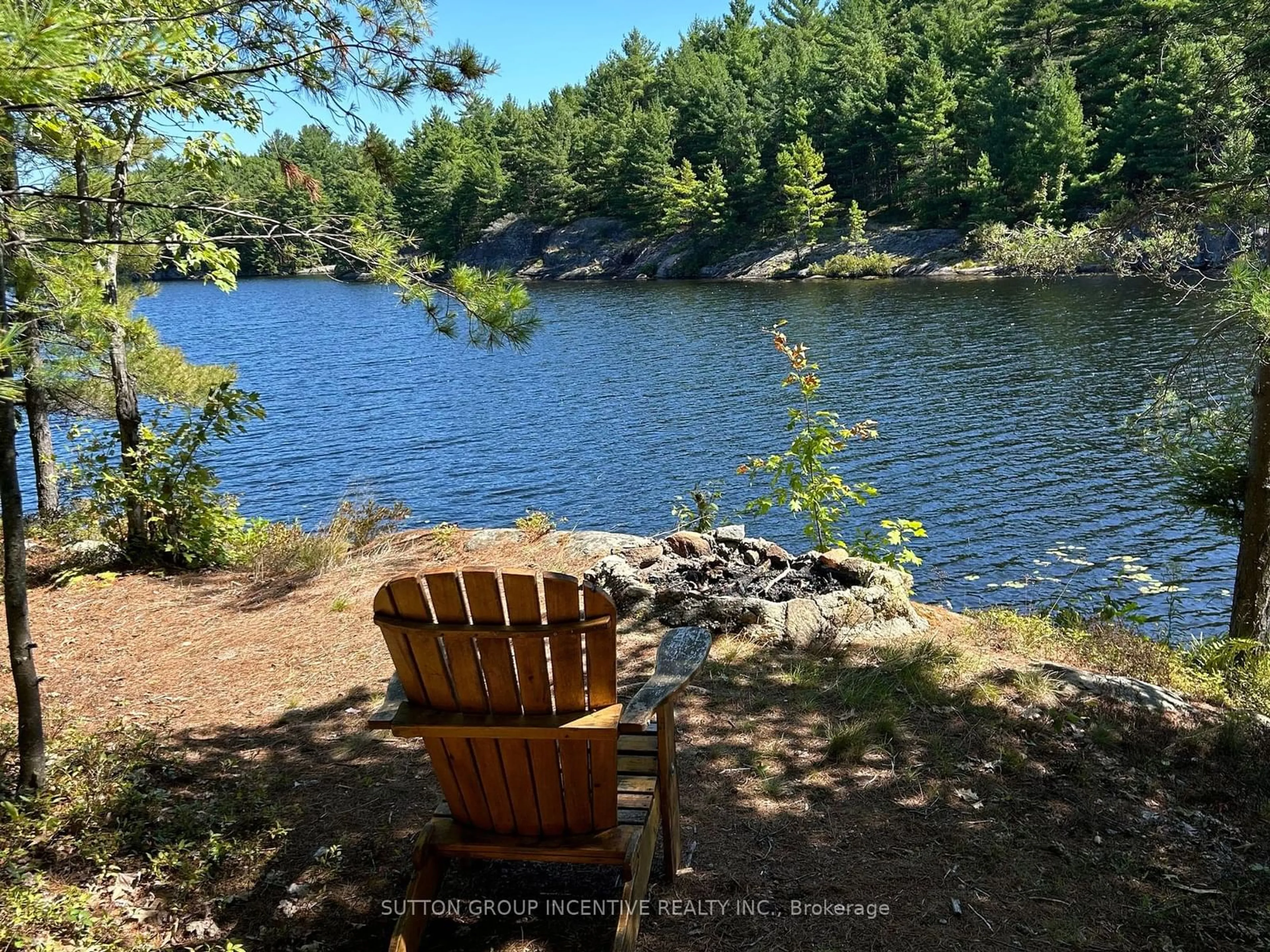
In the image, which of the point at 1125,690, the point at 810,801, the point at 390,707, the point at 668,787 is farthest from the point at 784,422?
the point at 390,707

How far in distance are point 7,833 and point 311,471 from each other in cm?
1573

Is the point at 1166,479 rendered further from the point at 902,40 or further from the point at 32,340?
the point at 902,40

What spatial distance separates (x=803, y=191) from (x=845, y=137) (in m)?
7.72

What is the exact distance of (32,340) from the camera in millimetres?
3303

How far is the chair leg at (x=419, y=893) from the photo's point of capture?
2549 millimetres

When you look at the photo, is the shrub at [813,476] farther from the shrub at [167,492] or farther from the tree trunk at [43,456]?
the tree trunk at [43,456]

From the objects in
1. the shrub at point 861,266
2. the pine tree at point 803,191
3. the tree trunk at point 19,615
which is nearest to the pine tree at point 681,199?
the pine tree at point 803,191

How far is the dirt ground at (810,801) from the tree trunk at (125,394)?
160 centimetres

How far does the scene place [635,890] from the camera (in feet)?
8.44

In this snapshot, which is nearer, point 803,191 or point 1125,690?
point 1125,690

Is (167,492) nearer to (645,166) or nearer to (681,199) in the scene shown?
(681,199)

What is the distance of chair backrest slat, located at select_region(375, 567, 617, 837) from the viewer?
228 cm

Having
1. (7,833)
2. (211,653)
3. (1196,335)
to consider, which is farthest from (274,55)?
(1196,335)

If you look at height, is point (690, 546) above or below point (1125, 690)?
above
